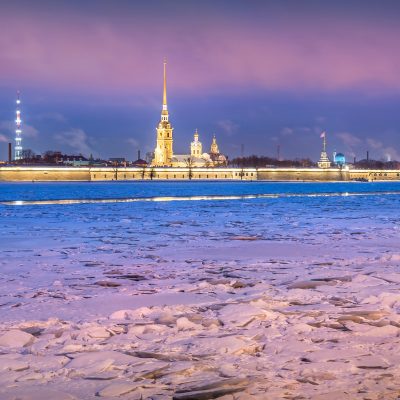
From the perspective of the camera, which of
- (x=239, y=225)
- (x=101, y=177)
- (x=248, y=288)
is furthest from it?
(x=101, y=177)

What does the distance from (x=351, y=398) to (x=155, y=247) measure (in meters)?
6.93

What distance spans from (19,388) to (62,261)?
16.1ft

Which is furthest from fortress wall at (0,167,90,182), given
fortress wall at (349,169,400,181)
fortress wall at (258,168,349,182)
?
fortress wall at (349,169,400,181)

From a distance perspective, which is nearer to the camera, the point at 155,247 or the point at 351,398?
the point at 351,398

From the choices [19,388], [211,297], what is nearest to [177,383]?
[19,388]

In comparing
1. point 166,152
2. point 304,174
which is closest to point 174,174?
point 166,152

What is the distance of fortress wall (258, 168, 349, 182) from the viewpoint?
15775cm

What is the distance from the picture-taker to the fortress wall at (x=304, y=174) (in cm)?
15775

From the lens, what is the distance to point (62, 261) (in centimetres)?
799

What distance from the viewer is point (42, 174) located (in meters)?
136

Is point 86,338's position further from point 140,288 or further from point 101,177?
point 101,177

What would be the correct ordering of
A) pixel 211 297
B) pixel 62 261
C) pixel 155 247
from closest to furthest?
pixel 211 297
pixel 62 261
pixel 155 247

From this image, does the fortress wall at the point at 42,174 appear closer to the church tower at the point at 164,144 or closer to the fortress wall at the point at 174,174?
the fortress wall at the point at 174,174

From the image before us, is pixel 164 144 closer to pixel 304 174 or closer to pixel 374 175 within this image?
pixel 304 174
